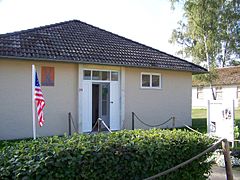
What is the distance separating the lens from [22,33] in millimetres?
13398

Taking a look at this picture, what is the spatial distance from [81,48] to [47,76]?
2269 mm

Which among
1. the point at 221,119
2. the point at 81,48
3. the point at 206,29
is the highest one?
the point at 206,29

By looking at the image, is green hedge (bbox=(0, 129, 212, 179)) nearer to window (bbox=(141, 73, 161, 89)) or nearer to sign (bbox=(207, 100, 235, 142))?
sign (bbox=(207, 100, 235, 142))

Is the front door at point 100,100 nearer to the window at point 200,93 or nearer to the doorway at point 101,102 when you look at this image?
the doorway at point 101,102

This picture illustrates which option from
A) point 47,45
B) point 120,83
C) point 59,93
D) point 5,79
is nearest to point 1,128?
point 5,79

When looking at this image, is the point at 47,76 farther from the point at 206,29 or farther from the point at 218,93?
the point at 218,93

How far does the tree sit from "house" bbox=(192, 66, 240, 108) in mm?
6023

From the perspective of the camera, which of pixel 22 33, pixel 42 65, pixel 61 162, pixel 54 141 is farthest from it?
pixel 22 33

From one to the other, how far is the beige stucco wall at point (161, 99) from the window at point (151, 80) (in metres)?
0.23

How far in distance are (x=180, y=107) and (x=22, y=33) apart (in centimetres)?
959

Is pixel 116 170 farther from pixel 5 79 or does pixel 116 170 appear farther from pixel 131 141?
pixel 5 79

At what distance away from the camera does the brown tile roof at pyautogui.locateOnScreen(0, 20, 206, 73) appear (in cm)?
1202

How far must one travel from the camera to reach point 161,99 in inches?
618

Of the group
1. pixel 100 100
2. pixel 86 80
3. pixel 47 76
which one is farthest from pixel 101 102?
pixel 47 76
